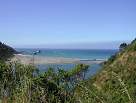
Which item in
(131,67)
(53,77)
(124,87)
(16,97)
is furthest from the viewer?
(131,67)

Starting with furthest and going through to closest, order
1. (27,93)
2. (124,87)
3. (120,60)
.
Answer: (120,60) → (27,93) → (124,87)

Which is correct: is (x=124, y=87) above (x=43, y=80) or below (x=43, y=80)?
above

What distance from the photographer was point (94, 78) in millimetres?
56688

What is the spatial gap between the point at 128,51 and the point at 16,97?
2107 inches

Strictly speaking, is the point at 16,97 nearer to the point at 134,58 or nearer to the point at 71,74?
the point at 71,74

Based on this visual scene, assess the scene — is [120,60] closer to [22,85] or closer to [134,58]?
[134,58]

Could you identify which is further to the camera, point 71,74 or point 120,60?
point 120,60

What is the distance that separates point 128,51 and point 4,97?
52696 mm

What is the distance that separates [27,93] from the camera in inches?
267

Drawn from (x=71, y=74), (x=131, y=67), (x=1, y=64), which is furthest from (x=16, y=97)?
(x=131, y=67)

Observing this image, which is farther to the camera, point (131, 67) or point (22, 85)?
point (131, 67)

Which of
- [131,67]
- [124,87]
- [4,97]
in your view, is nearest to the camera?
[124,87]

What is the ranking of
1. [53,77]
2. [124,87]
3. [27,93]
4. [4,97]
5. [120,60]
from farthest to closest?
[120,60], [53,77], [4,97], [27,93], [124,87]

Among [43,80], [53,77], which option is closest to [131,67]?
[53,77]
